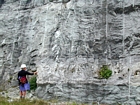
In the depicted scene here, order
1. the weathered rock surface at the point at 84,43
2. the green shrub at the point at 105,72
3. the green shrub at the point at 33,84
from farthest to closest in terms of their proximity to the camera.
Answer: the green shrub at the point at 33,84, the weathered rock surface at the point at 84,43, the green shrub at the point at 105,72

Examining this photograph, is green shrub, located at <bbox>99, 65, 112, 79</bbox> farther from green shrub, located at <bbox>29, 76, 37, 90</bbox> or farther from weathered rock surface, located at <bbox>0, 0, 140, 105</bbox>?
green shrub, located at <bbox>29, 76, 37, 90</bbox>

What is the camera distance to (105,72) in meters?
15.7

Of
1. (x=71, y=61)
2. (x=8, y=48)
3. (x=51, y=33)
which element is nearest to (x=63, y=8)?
(x=51, y=33)

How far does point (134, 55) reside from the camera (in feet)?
50.8

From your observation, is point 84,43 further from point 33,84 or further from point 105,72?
point 33,84

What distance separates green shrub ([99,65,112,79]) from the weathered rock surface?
0.76ft

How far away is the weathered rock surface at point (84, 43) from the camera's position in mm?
15844

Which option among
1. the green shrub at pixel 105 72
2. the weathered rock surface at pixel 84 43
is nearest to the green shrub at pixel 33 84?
the weathered rock surface at pixel 84 43

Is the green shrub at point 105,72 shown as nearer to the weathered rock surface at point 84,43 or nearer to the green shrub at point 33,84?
the weathered rock surface at point 84,43

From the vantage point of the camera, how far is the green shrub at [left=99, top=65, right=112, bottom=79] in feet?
51.2

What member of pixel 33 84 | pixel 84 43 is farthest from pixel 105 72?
pixel 33 84

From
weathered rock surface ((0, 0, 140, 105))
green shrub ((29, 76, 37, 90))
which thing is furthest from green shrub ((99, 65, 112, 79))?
green shrub ((29, 76, 37, 90))

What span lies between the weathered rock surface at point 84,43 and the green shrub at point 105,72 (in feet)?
0.76

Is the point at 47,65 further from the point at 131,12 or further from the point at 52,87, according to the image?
the point at 131,12
